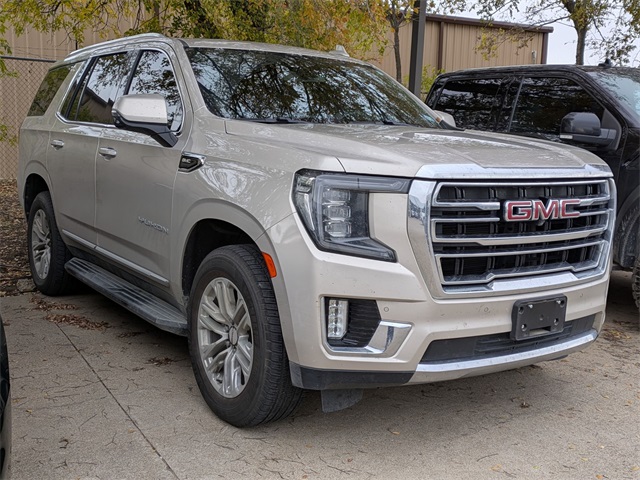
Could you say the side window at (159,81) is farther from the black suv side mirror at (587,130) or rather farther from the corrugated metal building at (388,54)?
the corrugated metal building at (388,54)

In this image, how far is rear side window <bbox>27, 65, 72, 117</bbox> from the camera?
5996mm

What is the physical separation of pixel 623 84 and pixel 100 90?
411 centimetres

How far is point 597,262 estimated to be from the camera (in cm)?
368

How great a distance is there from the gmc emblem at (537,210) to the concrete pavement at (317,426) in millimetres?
1130

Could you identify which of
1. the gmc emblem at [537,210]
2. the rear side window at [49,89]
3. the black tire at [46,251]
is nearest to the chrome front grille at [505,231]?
the gmc emblem at [537,210]

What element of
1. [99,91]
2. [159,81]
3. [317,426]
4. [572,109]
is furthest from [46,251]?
[572,109]

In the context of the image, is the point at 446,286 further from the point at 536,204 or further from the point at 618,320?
the point at 618,320

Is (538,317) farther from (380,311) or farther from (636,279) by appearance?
(636,279)

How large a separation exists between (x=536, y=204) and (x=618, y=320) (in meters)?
3.16

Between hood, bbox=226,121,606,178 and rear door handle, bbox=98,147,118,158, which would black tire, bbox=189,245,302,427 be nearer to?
hood, bbox=226,121,606,178

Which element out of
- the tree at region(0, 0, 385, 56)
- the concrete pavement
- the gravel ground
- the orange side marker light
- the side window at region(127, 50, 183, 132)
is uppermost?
the tree at region(0, 0, 385, 56)

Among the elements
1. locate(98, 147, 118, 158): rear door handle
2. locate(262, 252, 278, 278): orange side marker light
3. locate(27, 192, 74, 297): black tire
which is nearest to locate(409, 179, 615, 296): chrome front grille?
locate(262, 252, 278, 278): orange side marker light

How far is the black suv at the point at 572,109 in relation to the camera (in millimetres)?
5332

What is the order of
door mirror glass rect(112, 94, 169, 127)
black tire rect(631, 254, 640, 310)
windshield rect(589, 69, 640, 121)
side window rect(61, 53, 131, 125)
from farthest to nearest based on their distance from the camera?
1. windshield rect(589, 69, 640, 121)
2. black tire rect(631, 254, 640, 310)
3. side window rect(61, 53, 131, 125)
4. door mirror glass rect(112, 94, 169, 127)
